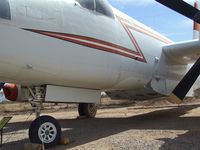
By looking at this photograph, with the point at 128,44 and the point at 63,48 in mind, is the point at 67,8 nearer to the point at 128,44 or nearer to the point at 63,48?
the point at 63,48

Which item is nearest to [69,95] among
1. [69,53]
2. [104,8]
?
[69,53]

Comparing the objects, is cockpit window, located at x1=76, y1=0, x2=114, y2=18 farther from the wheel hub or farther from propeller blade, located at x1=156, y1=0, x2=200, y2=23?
the wheel hub

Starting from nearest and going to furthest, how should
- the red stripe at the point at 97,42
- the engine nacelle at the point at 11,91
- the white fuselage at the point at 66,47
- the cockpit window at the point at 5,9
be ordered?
the cockpit window at the point at 5,9
the white fuselage at the point at 66,47
the red stripe at the point at 97,42
the engine nacelle at the point at 11,91

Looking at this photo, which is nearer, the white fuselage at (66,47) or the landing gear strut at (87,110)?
the white fuselage at (66,47)

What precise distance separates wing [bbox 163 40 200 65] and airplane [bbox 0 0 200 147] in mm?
223

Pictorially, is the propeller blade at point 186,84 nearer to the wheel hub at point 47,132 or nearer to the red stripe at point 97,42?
the red stripe at point 97,42

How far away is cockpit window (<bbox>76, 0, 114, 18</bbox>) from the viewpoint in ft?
35.1

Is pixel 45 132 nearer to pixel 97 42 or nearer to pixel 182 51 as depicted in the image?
pixel 97 42

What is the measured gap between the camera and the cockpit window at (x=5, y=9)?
27.4ft

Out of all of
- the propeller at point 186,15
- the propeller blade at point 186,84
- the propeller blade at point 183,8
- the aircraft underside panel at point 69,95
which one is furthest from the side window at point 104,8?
the propeller blade at point 186,84

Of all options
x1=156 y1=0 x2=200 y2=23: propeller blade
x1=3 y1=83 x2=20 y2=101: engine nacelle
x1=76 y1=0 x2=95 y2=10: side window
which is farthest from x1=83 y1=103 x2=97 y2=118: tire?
x1=156 y1=0 x2=200 y2=23: propeller blade

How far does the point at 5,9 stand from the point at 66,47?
6.29 feet

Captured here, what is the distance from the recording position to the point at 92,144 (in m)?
9.77

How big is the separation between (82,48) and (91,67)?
66cm
